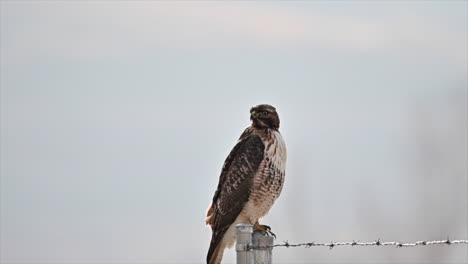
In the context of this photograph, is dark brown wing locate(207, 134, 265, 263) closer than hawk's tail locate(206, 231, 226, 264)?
No

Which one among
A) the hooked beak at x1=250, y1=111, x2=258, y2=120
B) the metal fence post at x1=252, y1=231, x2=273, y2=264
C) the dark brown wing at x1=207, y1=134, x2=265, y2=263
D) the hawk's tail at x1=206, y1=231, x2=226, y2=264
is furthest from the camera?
the hooked beak at x1=250, y1=111, x2=258, y2=120

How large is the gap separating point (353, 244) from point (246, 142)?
2.86 m

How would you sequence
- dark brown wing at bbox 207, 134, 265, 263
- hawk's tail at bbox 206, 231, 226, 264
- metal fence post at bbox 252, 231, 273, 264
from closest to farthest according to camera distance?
metal fence post at bbox 252, 231, 273, 264 < hawk's tail at bbox 206, 231, 226, 264 < dark brown wing at bbox 207, 134, 265, 263

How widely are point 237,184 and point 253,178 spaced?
0.14 m

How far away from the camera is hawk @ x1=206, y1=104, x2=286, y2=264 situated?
898 cm

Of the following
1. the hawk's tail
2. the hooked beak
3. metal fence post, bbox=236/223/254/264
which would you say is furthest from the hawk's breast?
metal fence post, bbox=236/223/254/264

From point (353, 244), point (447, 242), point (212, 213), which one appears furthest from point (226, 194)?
point (447, 242)

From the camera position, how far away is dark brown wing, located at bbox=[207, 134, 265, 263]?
895 cm

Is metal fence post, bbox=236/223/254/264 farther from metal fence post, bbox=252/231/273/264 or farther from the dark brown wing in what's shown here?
the dark brown wing

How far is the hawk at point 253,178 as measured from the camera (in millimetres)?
8977

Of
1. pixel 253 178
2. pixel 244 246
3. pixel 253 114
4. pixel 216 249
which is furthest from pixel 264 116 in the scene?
pixel 244 246

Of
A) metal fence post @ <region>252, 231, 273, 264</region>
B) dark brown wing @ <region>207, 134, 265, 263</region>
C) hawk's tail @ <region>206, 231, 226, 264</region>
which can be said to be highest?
dark brown wing @ <region>207, 134, 265, 263</region>

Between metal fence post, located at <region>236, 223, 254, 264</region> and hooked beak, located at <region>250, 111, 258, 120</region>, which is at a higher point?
hooked beak, located at <region>250, 111, 258, 120</region>

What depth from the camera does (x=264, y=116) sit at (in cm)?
907
